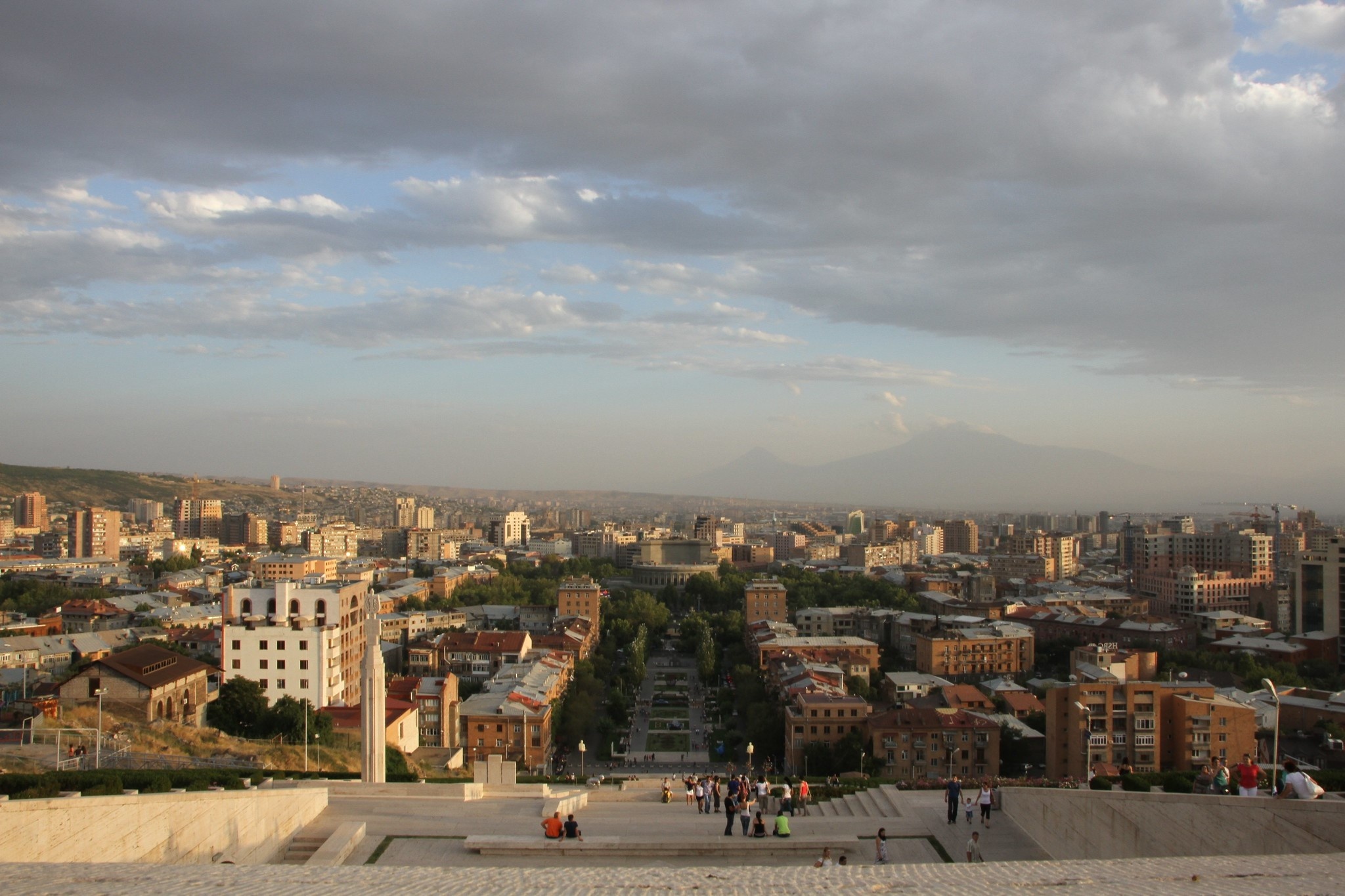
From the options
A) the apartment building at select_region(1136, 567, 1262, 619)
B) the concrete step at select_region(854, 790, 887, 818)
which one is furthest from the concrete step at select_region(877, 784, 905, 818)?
the apartment building at select_region(1136, 567, 1262, 619)

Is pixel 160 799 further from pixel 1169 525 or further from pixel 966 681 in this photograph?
pixel 1169 525

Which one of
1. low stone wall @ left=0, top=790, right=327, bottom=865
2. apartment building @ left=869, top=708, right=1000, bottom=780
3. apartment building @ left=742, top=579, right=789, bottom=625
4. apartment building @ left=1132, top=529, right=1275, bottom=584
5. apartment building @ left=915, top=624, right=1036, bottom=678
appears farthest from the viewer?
apartment building @ left=1132, top=529, right=1275, bottom=584

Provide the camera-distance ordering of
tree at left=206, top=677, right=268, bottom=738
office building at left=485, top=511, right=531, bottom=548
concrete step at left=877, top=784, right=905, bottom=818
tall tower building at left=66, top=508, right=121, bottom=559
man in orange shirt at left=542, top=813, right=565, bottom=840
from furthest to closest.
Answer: office building at left=485, top=511, right=531, bottom=548, tall tower building at left=66, top=508, right=121, bottom=559, tree at left=206, top=677, right=268, bottom=738, concrete step at left=877, top=784, right=905, bottom=818, man in orange shirt at left=542, top=813, right=565, bottom=840

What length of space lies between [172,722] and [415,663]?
1841 cm

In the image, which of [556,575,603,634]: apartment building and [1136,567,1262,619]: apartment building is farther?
[1136,567,1262,619]: apartment building

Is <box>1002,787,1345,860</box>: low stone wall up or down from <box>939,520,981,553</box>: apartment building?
up

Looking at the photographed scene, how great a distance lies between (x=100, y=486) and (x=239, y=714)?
120770 mm

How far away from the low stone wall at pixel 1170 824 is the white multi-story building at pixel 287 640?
15926 millimetres

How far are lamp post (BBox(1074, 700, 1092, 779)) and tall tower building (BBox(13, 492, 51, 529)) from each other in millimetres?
93913

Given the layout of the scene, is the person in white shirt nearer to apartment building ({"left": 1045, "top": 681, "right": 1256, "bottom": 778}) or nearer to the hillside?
apartment building ({"left": 1045, "top": 681, "right": 1256, "bottom": 778})

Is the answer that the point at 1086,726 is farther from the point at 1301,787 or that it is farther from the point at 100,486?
the point at 100,486

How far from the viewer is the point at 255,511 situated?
12600 centimetres

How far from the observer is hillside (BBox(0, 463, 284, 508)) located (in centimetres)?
11312

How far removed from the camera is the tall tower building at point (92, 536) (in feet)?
231
